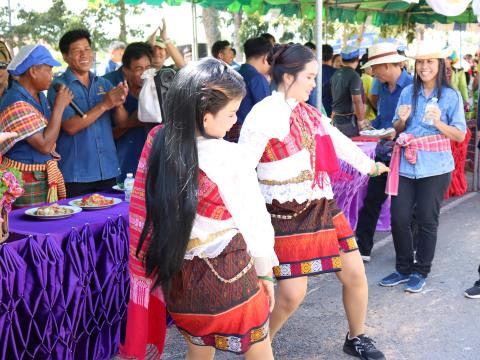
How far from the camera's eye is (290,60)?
275 centimetres

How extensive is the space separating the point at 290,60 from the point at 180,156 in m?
1.15

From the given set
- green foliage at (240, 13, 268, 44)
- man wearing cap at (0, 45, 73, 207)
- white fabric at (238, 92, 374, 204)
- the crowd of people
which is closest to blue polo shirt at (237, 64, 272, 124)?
the crowd of people

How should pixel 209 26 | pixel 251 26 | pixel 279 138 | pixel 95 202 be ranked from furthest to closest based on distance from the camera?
1. pixel 251 26
2. pixel 209 26
3. pixel 95 202
4. pixel 279 138

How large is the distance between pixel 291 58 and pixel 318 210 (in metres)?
0.74

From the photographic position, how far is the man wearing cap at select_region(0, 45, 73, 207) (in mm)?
3230

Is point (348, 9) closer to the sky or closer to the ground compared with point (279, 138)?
closer to the sky

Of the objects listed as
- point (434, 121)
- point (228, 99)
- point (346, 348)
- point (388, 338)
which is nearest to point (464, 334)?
point (388, 338)

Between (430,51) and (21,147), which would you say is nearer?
(21,147)

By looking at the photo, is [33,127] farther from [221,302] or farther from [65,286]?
[221,302]

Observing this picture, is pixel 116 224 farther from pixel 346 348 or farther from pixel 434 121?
pixel 434 121

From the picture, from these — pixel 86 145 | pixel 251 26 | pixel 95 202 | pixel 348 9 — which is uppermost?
pixel 348 9

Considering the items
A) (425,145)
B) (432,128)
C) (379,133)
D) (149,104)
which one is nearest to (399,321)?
(425,145)

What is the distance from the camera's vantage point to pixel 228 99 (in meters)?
1.86

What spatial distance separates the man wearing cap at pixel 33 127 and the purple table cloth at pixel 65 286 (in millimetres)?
350
